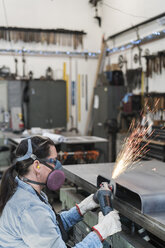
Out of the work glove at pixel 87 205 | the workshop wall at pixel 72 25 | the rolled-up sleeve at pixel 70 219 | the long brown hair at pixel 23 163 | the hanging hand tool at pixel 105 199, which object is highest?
the workshop wall at pixel 72 25

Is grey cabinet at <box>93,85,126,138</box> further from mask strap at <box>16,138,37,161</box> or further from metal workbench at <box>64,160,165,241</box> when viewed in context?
mask strap at <box>16,138,37,161</box>

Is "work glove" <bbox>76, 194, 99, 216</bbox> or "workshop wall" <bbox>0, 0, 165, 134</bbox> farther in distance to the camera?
"workshop wall" <bbox>0, 0, 165, 134</bbox>

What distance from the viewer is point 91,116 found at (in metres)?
9.24

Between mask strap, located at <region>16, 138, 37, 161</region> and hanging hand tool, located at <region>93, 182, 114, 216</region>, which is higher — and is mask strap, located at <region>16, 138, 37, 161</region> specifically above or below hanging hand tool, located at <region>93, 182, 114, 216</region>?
above

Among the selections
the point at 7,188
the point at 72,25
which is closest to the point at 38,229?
the point at 7,188

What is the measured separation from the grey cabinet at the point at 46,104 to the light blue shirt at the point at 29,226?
652 centimetres

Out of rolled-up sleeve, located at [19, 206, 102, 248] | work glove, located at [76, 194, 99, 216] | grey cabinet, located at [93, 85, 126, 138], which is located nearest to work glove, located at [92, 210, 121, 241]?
rolled-up sleeve, located at [19, 206, 102, 248]

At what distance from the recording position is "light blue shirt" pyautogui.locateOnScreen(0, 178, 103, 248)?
1.68m

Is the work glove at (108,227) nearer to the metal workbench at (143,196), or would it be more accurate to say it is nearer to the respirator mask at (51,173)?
the metal workbench at (143,196)

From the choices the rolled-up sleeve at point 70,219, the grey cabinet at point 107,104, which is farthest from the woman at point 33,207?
the grey cabinet at point 107,104

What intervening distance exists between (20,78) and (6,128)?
1.53 metres

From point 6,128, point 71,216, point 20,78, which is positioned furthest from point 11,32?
point 71,216

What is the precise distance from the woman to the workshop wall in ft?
19.1

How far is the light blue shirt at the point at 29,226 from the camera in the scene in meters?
1.68
